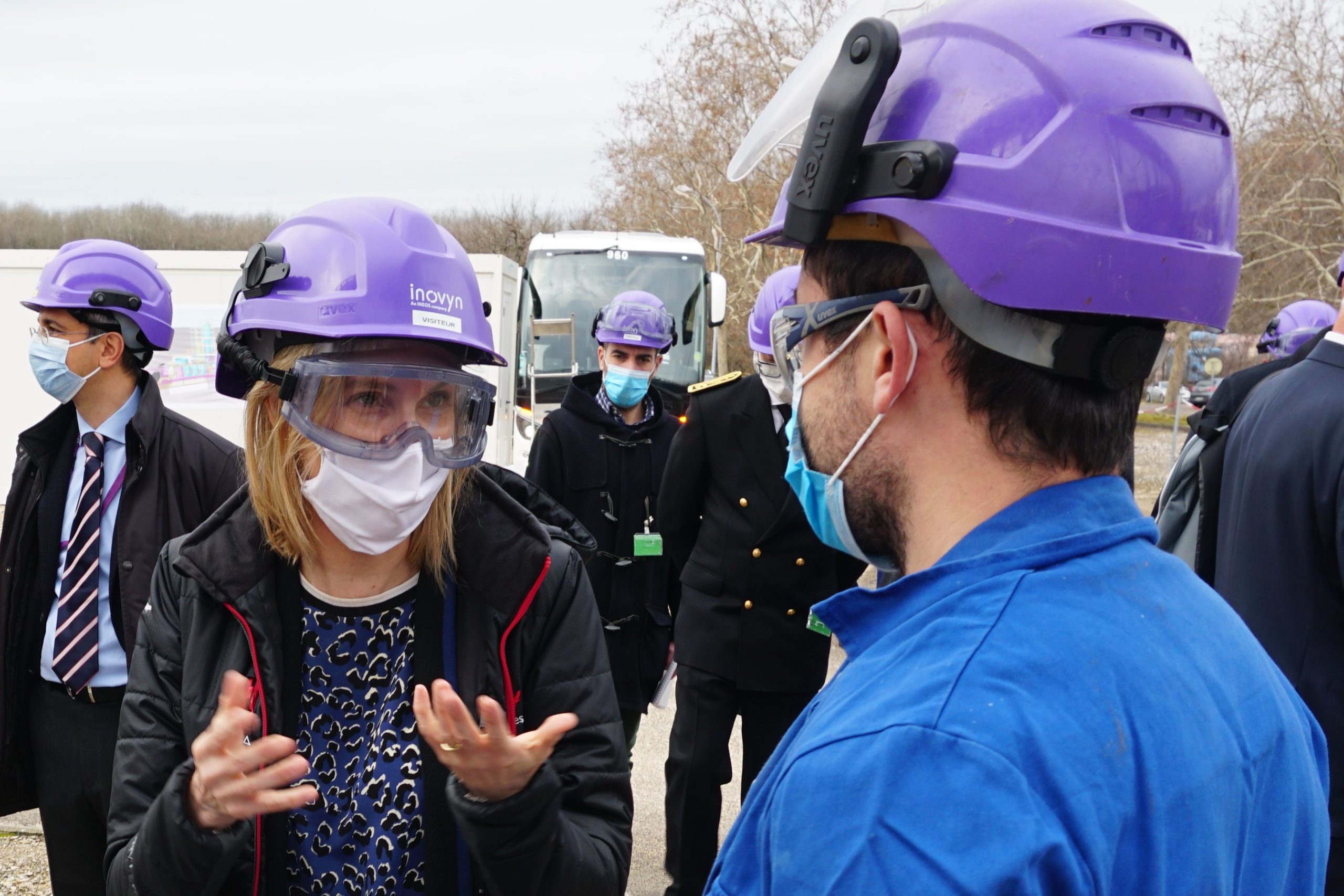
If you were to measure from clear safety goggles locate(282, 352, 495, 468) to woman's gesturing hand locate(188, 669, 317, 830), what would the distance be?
2.17 ft

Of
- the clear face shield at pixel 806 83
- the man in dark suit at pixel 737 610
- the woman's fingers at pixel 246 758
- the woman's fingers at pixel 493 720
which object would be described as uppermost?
the clear face shield at pixel 806 83

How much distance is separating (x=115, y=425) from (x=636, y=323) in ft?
9.55

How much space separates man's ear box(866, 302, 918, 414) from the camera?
1239 millimetres

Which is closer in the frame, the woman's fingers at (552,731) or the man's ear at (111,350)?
the woman's fingers at (552,731)

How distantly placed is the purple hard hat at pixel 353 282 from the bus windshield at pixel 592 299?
43.6ft

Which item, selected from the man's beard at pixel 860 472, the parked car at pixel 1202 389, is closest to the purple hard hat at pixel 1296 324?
the man's beard at pixel 860 472

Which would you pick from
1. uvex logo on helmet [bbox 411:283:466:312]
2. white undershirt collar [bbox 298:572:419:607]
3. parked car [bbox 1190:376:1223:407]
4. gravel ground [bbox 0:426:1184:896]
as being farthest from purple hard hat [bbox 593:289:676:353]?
parked car [bbox 1190:376:1223:407]

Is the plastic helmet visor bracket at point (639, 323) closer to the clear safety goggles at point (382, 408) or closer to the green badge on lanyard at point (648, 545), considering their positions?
the green badge on lanyard at point (648, 545)

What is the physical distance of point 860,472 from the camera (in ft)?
4.31

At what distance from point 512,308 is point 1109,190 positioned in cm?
1677

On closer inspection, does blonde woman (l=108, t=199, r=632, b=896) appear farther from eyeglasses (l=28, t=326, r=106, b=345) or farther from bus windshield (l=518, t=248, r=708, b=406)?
bus windshield (l=518, t=248, r=708, b=406)

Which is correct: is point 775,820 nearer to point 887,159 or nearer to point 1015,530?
point 1015,530

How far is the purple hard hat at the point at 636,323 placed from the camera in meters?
6.00

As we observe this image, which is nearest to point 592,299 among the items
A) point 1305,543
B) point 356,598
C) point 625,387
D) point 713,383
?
point 625,387
